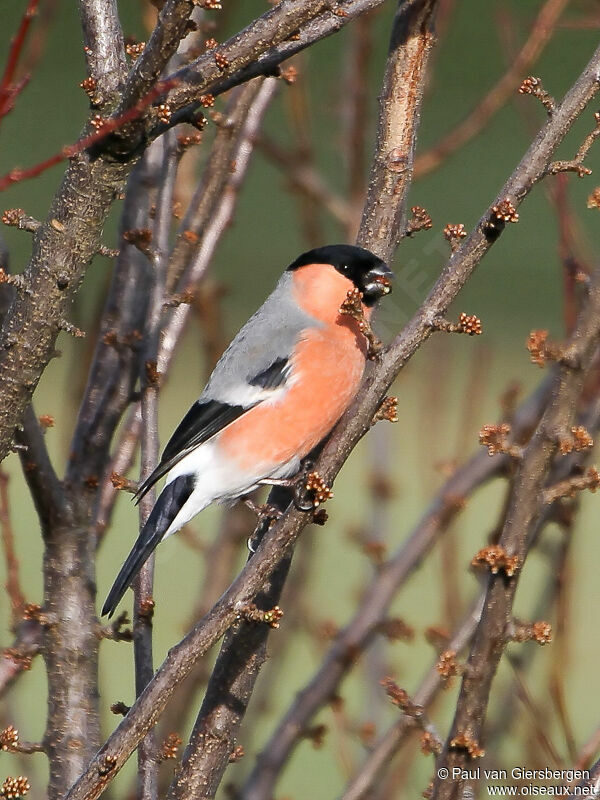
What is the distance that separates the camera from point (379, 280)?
2268 mm

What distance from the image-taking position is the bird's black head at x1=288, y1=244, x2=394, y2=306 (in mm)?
2211

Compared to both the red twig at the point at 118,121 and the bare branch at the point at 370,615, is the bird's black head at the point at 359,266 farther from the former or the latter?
the red twig at the point at 118,121

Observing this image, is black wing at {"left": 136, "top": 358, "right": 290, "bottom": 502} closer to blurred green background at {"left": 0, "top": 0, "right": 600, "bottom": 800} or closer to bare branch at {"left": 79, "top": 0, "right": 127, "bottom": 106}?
bare branch at {"left": 79, "top": 0, "right": 127, "bottom": 106}

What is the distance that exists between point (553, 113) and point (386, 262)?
2.18 feet

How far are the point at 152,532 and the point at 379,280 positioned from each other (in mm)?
684

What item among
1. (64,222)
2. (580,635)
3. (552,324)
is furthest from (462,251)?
(552,324)

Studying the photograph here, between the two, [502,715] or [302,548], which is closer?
[502,715]

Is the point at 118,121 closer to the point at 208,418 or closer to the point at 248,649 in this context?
the point at 248,649

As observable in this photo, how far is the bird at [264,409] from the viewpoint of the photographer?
8.21 ft

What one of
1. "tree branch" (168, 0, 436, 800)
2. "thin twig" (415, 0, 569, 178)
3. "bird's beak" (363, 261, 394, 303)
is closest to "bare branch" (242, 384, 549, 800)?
"tree branch" (168, 0, 436, 800)

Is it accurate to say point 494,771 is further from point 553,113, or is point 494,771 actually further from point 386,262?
point 553,113

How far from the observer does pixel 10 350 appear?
1641 millimetres

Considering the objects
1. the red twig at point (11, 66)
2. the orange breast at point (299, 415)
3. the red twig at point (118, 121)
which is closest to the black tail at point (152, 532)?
the orange breast at point (299, 415)

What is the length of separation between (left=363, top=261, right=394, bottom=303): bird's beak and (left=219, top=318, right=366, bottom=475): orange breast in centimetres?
24
